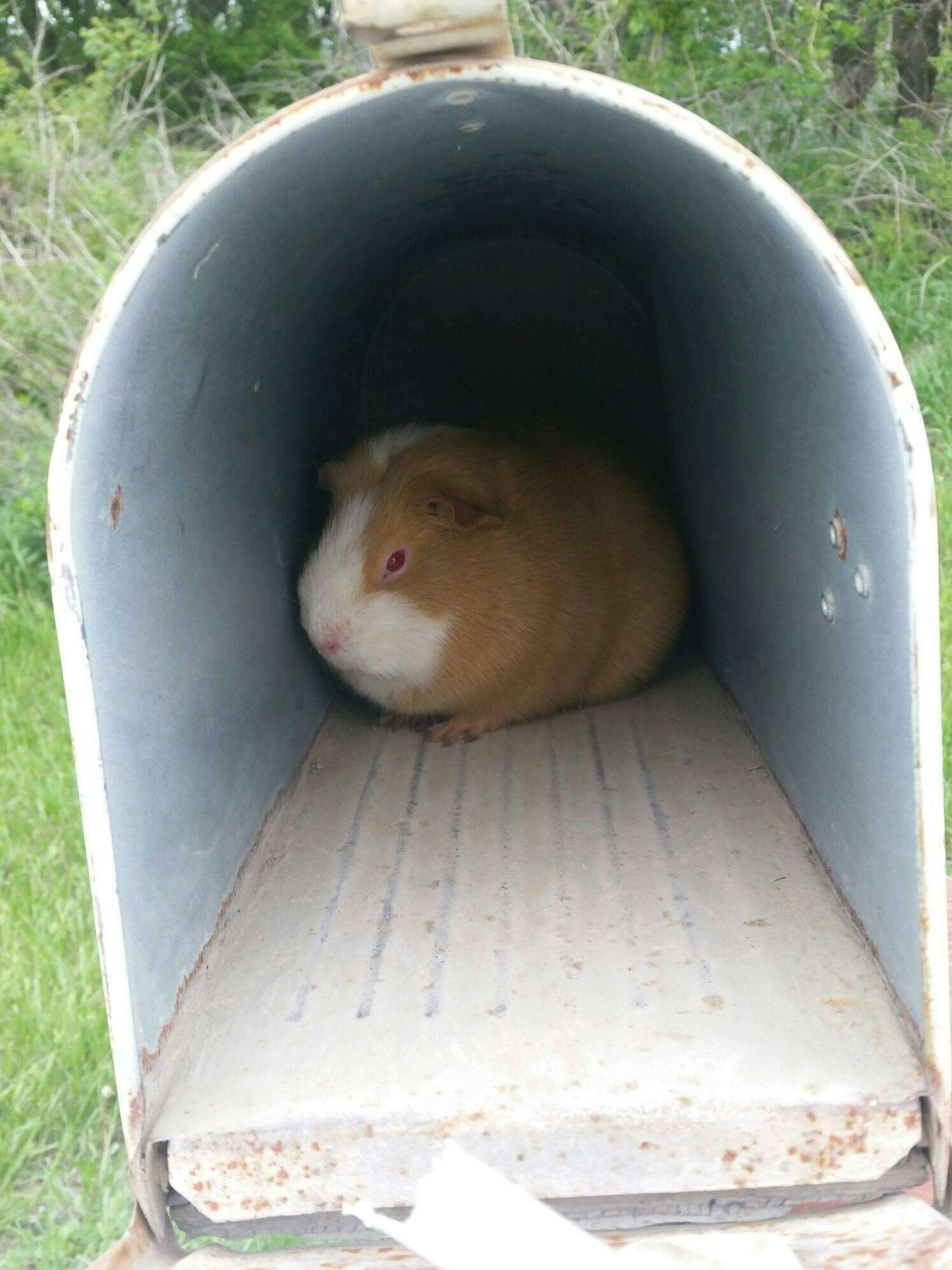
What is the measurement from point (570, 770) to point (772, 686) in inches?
17.0

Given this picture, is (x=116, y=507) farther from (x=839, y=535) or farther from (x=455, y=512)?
(x=455, y=512)

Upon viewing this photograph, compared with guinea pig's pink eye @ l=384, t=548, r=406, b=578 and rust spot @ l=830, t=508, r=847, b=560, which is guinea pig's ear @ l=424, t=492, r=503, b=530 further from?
rust spot @ l=830, t=508, r=847, b=560

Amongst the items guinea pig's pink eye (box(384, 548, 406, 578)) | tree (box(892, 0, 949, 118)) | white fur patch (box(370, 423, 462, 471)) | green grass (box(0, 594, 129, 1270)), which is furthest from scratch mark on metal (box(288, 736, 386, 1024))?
tree (box(892, 0, 949, 118))

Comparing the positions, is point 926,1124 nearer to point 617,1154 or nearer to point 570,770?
point 617,1154

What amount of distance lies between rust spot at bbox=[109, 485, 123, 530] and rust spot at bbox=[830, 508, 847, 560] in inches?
35.5

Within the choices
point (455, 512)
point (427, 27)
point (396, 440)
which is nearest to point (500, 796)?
point (455, 512)

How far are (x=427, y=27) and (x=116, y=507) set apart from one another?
2.14 feet

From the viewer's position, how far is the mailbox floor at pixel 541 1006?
4.43 ft

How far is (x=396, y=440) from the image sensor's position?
8.51ft

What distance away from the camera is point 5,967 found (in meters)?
2.60

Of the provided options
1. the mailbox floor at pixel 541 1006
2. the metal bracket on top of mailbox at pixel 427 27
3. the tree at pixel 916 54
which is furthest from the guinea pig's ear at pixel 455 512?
the tree at pixel 916 54

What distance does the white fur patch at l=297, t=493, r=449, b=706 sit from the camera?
2328 mm

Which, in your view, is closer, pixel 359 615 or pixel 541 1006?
pixel 541 1006

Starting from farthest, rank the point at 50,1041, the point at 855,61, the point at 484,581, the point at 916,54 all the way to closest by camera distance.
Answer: the point at 855,61
the point at 916,54
the point at 484,581
the point at 50,1041
